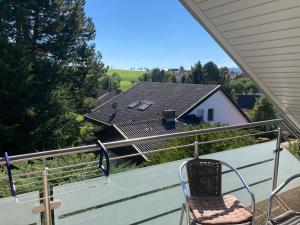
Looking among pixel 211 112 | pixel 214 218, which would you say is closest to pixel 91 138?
pixel 211 112

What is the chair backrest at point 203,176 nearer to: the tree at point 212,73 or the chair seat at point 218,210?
the chair seat at point 218,210

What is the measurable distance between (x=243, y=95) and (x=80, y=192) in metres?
41.2

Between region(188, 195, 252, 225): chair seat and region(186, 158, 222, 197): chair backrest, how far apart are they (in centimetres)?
5

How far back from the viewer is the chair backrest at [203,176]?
2639mm

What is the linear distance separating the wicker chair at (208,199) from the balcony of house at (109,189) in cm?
25

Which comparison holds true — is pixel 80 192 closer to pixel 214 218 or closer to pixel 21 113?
pixel 214 218

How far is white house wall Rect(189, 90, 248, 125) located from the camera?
2349 cm

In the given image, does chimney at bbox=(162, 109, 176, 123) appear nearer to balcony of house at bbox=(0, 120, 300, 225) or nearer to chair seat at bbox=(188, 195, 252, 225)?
balcony of house at bbox=(0, 120, 300, 225)

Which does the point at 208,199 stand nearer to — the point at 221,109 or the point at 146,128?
the point at 146,128

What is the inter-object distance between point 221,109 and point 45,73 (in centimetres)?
1331

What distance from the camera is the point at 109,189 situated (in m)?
2.42

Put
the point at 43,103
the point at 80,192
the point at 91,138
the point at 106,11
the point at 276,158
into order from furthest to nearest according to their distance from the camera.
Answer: the point at 106,11 < the point at 91,138 < the point at 43,103 < the point at 276,158 < the point at 80,192

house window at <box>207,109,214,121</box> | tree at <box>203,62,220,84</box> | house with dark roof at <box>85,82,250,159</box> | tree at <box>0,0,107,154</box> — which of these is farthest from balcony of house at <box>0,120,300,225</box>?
tree at <box>203,62,220,84</box>

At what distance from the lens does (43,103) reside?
15234 mm
